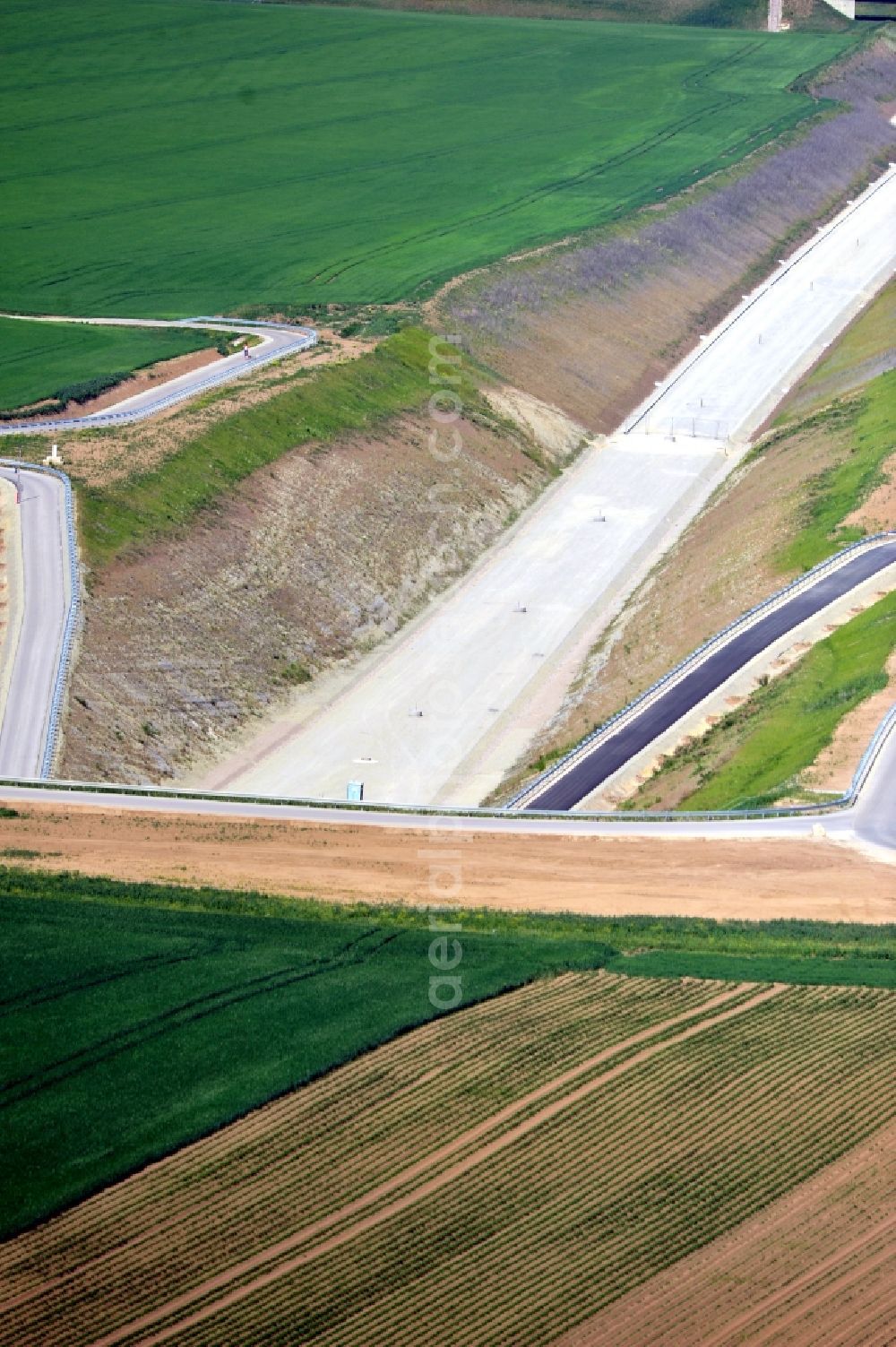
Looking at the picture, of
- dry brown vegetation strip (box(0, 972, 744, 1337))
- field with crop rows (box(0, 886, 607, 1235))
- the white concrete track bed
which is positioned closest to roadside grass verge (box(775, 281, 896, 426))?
the white concrete track bed

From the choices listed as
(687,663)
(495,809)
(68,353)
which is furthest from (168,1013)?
(68,353)

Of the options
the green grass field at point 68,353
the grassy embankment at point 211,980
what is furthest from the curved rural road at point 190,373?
the grassy embankment at point 211,980

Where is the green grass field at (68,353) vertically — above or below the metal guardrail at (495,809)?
above

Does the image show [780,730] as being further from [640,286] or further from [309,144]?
[309,144]

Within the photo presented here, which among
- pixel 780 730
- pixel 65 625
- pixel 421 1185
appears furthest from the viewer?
pixel 65 625

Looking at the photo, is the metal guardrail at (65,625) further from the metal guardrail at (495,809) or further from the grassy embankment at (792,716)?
the grassy embankment at (792,716)

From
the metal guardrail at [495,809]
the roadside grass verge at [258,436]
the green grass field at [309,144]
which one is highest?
the green grass field at [309,144]

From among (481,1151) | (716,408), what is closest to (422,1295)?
(481,1151)
